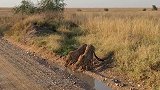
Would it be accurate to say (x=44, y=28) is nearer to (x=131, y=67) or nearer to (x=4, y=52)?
(x=4, y=52)

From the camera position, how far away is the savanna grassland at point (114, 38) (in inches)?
440

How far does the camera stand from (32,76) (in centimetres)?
1146

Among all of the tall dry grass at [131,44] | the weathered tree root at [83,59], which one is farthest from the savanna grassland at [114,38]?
the weathered tree root at [83,59]

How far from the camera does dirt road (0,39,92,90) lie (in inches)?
404

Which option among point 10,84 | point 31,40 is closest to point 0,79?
point 10,84

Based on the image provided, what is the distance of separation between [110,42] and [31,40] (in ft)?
20.9

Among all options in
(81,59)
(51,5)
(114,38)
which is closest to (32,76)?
(81,59)

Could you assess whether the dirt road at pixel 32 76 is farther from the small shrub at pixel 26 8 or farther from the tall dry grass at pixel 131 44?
the small shrub at pixel 26 8

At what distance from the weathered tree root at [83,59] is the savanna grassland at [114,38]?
0.68 metres

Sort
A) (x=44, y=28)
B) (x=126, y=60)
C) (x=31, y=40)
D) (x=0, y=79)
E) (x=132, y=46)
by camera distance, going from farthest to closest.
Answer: (x=44, y=28) → (x=31, y=40) → (x=132, y=46) → (x=126, y=60) → (x=0, y=79)

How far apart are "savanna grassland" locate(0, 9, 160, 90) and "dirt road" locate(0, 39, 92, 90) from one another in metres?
1.65

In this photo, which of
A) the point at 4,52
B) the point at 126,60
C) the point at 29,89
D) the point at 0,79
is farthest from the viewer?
the point at 4,52

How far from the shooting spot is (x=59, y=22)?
23719 millimetres

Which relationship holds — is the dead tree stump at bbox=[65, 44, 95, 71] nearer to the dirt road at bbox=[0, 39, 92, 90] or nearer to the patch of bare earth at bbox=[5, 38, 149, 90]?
the patch of bare earth at bbox=[5, 38, 149, 90]
